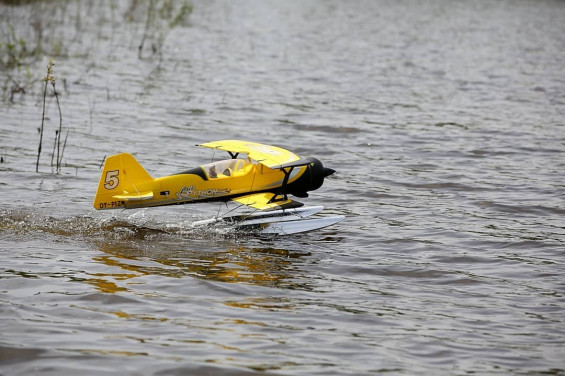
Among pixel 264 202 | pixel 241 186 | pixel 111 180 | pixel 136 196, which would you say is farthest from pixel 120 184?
pixel 264 202

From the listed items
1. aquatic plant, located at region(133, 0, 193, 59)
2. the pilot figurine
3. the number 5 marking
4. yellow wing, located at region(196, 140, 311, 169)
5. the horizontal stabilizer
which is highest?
aquatic plant, located at region(133, 0, 193, 59)

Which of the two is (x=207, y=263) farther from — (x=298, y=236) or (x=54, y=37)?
(x=54, y=37)

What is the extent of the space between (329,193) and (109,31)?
22.4 meters

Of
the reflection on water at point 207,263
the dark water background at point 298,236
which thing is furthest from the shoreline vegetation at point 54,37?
the reflection on water at point 207,263

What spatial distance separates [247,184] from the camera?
44.0 ft

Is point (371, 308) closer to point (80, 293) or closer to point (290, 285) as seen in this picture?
point (290, 285)

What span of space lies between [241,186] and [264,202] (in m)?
0.50

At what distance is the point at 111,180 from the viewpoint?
1234 cm

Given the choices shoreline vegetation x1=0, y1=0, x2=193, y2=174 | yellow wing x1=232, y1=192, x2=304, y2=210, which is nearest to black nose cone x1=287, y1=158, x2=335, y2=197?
yellow wing x1=232, y1=192, x2=304, y2=210

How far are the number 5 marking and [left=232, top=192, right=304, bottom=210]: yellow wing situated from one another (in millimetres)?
2014

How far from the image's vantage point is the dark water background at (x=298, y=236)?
29.8ft

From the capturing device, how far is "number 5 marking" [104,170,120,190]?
12.3 m

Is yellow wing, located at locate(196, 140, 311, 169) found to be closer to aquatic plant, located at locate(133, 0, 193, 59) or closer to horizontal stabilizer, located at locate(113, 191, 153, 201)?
horizontal stabilizer, located at locate(113, 191, 153, 201)

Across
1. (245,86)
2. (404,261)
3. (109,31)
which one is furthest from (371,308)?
(109,31)
